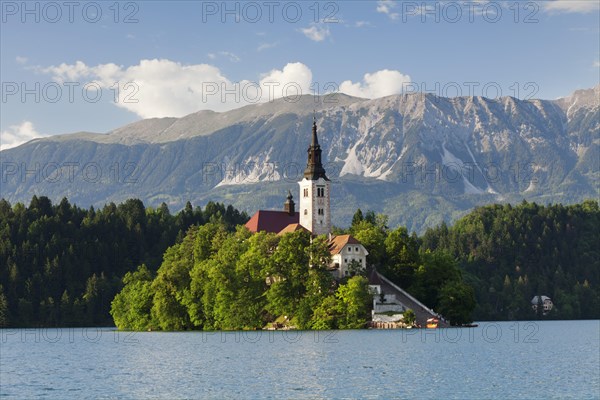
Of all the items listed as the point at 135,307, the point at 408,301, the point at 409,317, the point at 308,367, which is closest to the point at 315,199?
the point at 408,301

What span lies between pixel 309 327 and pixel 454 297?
27.5 metres

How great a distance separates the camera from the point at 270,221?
192375mm

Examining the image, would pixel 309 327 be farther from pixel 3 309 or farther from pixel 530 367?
pixel 3 309

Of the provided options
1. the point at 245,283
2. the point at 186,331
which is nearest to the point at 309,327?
the point at 245,283

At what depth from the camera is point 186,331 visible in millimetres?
154125

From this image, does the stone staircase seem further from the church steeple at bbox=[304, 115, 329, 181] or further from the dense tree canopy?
the church steeple at bbox=[304, 115, 329, 181]

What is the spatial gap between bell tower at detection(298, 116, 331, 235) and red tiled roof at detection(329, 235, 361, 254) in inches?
680

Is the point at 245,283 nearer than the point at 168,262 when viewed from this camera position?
Yes

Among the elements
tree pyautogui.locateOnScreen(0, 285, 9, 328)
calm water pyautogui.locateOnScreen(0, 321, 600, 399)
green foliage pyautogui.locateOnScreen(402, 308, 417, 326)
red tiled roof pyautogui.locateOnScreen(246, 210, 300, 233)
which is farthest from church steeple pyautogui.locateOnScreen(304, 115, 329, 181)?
tree pyautogui.locateOnScreen(0, 285, 9, 328)

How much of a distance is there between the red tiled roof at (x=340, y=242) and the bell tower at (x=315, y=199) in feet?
56.7

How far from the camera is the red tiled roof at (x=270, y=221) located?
189500 millimetres

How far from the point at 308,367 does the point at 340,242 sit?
80826 mm

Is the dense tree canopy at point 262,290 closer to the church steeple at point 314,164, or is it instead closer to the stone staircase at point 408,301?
the stone staircase at point 408,301

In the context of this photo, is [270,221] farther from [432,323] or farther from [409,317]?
[432,323]
